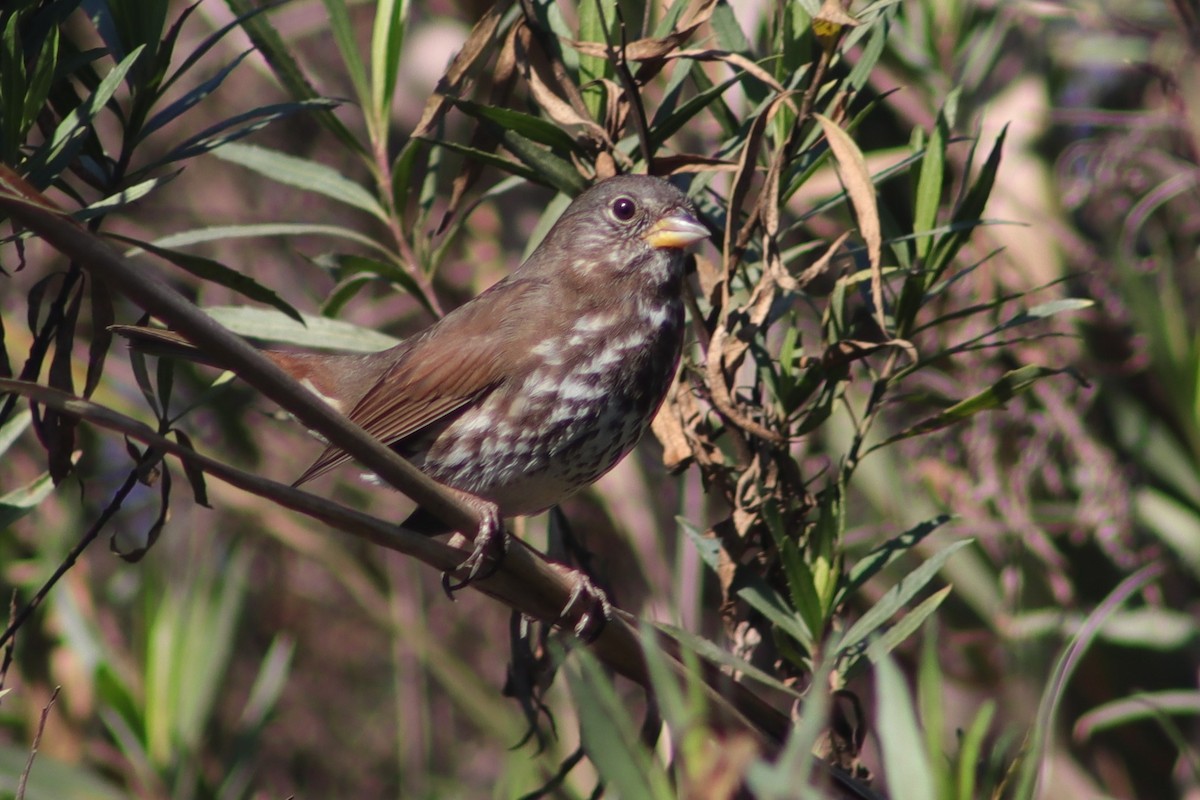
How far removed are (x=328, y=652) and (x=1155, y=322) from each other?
3.76 m

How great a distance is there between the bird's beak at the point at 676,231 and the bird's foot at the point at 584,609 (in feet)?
2.46

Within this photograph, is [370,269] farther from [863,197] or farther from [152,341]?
[863,197]

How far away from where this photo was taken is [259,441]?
213 inches

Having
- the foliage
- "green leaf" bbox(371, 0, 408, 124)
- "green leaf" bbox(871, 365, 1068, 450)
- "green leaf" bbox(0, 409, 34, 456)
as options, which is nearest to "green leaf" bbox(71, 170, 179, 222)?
the foliage

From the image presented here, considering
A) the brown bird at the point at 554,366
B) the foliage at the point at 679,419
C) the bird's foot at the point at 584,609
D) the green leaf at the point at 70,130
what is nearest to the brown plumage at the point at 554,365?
the brown bird at the point at 554,366

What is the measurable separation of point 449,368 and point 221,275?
75 cm

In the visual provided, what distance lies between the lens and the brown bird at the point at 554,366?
291 cm

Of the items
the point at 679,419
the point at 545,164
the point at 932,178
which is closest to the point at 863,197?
the point at 932,178

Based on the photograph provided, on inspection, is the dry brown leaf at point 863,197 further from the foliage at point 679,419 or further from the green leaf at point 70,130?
the green leaf at point 70,130

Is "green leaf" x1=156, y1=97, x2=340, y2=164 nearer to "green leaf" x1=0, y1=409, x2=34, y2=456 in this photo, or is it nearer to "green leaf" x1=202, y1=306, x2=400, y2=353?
"green leaf" x1=202, y1=306, x2=400, y2=353

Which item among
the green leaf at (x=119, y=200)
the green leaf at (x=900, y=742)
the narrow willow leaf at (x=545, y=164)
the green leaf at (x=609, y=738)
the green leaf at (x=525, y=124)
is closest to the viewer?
the green leaf at (x=609, y=738)

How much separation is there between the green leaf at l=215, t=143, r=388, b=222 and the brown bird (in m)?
0.34

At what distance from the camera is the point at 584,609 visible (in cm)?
259

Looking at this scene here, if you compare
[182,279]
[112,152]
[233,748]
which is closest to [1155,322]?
[233,748]
